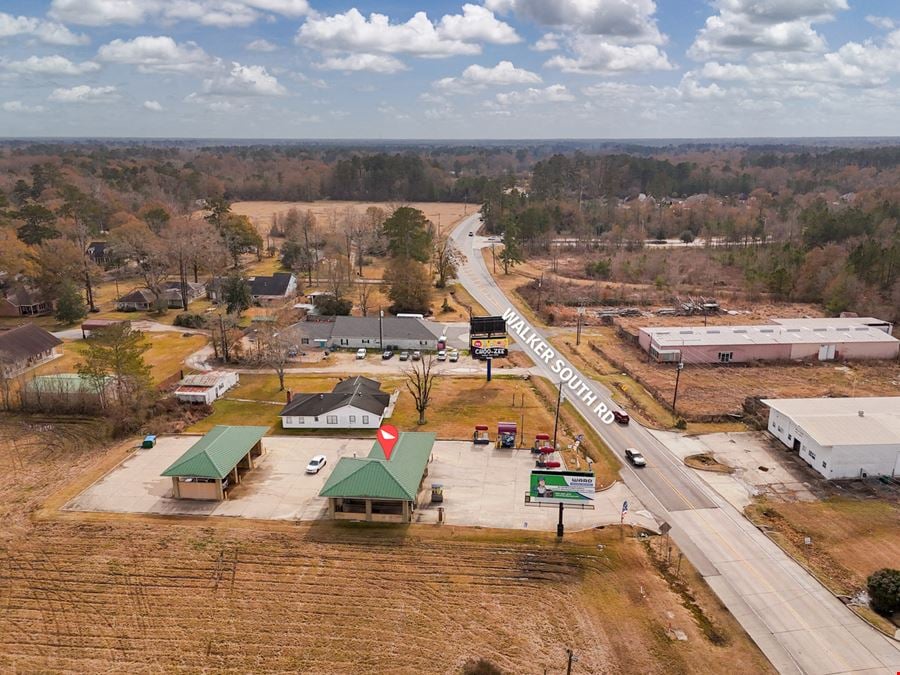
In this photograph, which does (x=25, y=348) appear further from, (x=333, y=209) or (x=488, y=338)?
(x=333, y=209)

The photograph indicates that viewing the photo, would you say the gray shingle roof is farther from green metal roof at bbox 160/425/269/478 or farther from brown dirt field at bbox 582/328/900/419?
brown dirt field at bbox 582/328/900/419

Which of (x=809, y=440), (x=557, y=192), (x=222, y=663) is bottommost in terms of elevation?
(x=222, y=663)

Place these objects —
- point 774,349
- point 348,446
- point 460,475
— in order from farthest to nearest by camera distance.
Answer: point 774,349 → point 348,446 → point 460,475

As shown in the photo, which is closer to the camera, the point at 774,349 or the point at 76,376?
the point at 76,376

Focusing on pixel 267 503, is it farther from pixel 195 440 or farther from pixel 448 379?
pixel 448 379

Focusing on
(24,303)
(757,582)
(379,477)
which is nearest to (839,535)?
(757,582)

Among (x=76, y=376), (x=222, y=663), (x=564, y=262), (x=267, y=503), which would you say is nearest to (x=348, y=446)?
(x=267, y=503)

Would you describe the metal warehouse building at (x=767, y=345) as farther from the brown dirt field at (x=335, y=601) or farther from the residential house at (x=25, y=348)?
the residential house at (x=25, y=348)
